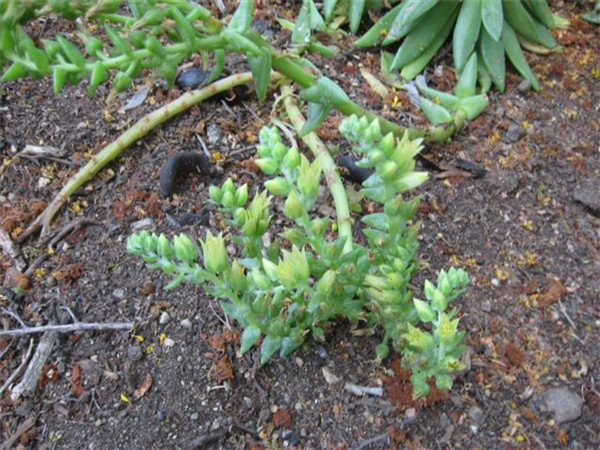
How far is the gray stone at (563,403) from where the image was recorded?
154 cm

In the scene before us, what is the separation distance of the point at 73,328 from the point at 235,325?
0.41 metres

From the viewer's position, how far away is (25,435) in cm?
153

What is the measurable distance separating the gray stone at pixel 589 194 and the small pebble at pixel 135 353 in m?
1.34

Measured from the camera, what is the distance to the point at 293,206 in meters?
1.34

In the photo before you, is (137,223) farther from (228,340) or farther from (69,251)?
(228,340)

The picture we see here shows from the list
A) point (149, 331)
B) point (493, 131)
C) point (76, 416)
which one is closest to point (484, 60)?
point (493, 131)

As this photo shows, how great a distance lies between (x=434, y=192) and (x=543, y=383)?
25.9 inches

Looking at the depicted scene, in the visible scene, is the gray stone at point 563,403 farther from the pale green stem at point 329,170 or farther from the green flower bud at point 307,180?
the green flower bud at point 307,180

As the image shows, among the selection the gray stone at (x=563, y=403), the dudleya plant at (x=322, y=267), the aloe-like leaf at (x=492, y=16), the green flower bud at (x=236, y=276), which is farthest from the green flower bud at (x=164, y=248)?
the aloe-like leaf at (x=492, y=16)

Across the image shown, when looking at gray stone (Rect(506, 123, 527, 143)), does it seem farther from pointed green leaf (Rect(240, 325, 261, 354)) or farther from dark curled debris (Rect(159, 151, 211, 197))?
pointed green leaf (Rect(240, 325, 261, 354))

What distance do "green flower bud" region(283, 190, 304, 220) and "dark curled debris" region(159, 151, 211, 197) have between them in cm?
68

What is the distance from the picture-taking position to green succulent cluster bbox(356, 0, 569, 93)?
2238mm

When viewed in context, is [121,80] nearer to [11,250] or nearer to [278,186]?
[278,186]

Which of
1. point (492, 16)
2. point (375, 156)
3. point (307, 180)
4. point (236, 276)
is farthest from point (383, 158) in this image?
point (492, 16)
